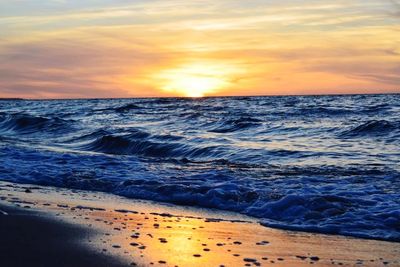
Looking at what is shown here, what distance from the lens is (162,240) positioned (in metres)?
5.78

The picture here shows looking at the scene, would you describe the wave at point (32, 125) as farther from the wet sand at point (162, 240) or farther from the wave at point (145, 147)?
the wet sand at point (162, 240)

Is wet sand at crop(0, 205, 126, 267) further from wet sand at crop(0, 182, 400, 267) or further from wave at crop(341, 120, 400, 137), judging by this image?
wave at crop(341, 120, 400, 137)

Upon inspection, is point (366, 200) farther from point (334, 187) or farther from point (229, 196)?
point (229, 196)

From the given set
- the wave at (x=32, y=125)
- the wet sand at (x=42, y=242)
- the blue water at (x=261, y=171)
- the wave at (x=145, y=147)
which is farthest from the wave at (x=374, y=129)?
the wet sand at (x=42, y=242)

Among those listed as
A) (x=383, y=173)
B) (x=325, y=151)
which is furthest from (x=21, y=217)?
(x=325, y=151)

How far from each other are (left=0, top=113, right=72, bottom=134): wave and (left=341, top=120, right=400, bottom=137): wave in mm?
12916

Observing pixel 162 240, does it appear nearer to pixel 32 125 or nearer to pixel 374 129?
pixel 374 129

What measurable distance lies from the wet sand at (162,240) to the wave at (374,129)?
11.6 meters

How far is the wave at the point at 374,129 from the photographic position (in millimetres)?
18328

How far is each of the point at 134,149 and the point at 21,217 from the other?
36.3 feet

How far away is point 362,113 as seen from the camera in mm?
28688

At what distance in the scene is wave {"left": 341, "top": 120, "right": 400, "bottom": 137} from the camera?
18328 mm

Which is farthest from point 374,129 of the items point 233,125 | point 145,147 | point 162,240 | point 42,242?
point 42,242

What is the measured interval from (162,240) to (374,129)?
14578mm
